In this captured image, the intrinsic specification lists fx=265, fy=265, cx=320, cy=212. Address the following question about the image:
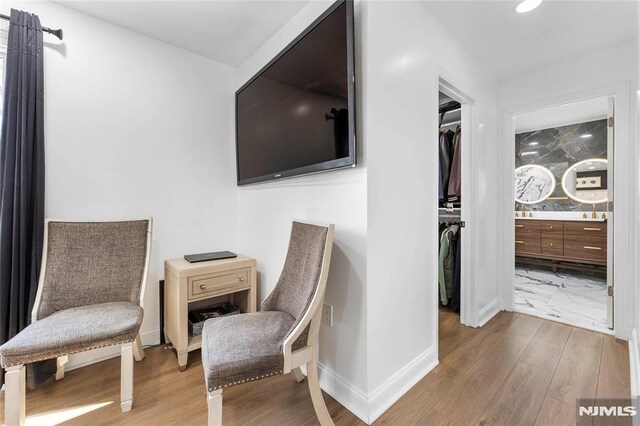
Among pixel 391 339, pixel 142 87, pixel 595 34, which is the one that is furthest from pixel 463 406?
pixel 142 87

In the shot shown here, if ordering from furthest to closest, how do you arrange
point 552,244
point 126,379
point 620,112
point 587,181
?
1. point 552,244
2. point 587,181
3. point 620,112
4. point 126,379

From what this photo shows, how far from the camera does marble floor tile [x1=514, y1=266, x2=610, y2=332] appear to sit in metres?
2.56

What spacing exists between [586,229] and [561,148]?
1.32 m

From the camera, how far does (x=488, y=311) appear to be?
8.38 feet

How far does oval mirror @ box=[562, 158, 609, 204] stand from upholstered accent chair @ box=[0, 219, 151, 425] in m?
5.67

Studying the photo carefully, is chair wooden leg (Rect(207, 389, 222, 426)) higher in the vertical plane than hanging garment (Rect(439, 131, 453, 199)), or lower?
lower

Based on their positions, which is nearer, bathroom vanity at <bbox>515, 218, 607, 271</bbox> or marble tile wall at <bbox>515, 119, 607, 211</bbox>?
bathroom vanity at <bbox>515, 218, 607, 271</bbox>

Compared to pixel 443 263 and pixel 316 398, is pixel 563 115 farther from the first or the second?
pixel 316 398

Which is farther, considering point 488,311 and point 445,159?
point 445,159

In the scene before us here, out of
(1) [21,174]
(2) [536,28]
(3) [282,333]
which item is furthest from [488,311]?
(1) [21,174]

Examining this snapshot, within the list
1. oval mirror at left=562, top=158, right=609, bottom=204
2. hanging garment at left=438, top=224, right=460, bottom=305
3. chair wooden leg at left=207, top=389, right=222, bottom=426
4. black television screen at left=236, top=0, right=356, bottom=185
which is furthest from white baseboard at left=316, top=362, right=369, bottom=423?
oval mirror at left=562, top=158, right=609, bottom=204

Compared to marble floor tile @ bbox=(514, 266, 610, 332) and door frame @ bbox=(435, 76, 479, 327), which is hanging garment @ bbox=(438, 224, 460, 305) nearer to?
door frame @ bbox=(435, 76, 479, 327)

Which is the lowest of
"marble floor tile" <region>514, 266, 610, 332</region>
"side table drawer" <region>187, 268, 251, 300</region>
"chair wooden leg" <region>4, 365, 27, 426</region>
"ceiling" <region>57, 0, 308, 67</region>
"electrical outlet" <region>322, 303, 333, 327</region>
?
"marble floor tile" <region>514, 266, 610, 332</region>

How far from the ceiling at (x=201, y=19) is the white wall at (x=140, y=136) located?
0.34ft
